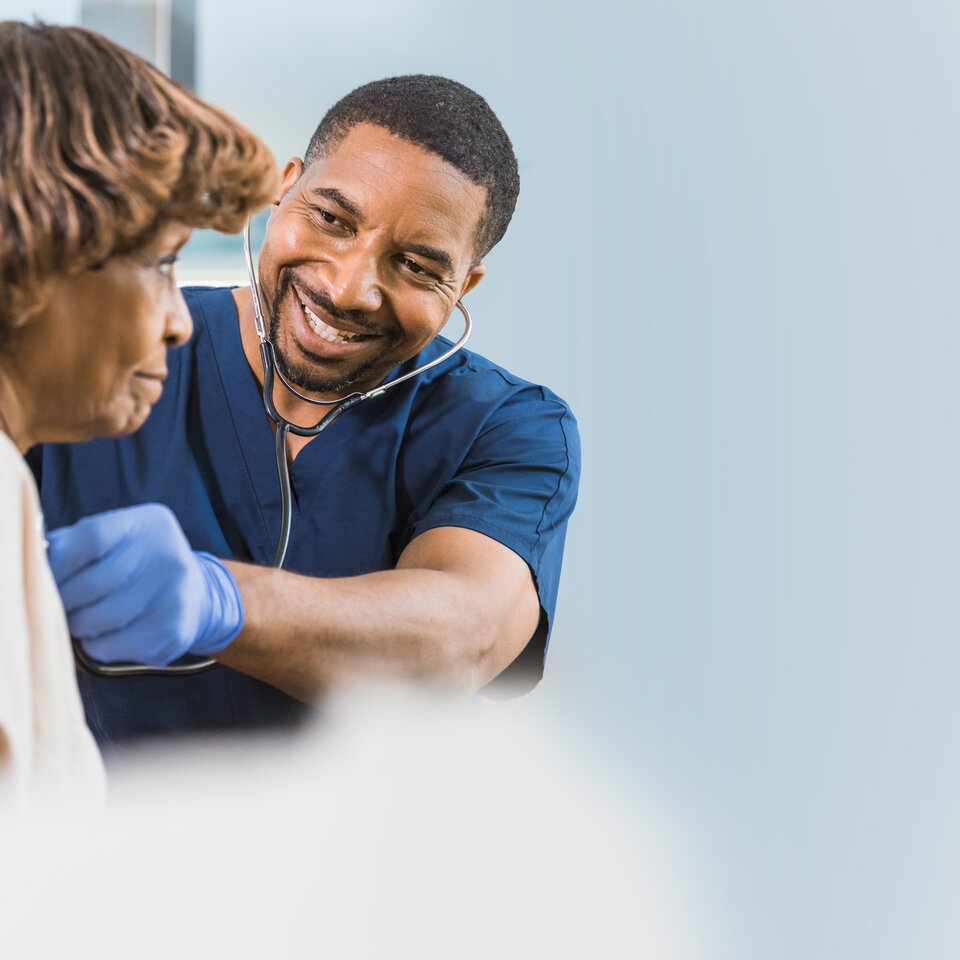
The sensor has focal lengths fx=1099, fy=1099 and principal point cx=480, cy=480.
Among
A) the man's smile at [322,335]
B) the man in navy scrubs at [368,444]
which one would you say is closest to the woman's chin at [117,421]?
the man in navy scrubs at [368,444]

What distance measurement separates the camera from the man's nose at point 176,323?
79 cm

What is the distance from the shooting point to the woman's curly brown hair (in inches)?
26.6

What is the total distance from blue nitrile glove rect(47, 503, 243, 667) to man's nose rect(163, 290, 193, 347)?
0.13 meters

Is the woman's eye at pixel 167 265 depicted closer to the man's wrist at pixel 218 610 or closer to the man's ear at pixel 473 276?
the man's wrist at pixel 218 610

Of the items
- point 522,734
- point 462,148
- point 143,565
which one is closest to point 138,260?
point 143,565

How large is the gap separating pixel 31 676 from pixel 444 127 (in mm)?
842

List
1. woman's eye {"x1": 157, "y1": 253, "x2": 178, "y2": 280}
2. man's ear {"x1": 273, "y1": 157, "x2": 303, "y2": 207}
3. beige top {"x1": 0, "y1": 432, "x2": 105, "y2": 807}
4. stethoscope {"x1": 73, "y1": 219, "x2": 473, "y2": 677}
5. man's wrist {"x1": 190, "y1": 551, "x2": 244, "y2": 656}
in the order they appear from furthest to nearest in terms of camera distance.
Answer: man's ear {"x1": 273, "y1": 157, "x2": 303, "y2": 207}, stethoscope {"x1": 73, "y1": 219, "x2": 473, "y2": 677}, man's wrist {"x1": 190, "y1": 551, "x2": 244, "y2": 656}, woman's eye {"x1": 157, "y1": 253, "x2": 178, "y2": 280}, beige top {"x1": 0, "y1": 432, "x2": 105, "y2": 807}

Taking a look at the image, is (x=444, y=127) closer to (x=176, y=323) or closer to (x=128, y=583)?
(x=176, y=323)

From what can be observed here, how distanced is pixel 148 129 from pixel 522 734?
46.6 inches

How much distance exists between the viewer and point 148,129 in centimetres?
72

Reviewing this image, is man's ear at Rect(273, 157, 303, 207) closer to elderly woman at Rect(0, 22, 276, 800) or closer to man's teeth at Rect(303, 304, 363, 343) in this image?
man's teeth at Rect(303, 304, 363, 343)

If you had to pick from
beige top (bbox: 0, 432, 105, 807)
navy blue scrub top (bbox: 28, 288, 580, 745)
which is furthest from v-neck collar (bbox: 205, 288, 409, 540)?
beige top (bbox: 0, 432, 105, 807)

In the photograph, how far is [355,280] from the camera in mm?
1229

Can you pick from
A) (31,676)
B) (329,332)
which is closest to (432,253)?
(329,332)
